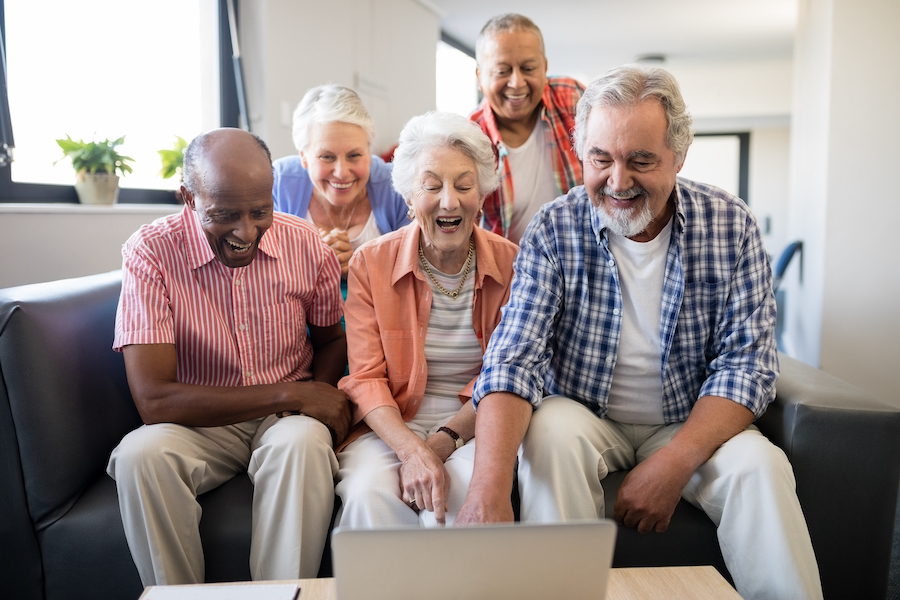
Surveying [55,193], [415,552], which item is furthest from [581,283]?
[55,193]

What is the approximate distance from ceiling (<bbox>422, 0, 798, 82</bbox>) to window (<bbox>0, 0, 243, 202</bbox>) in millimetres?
2550

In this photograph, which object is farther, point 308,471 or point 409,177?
point 409,177

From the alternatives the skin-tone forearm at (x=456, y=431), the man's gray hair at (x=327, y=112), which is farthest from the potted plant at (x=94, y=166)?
the skin-tone forearm at (x=456, y=431)

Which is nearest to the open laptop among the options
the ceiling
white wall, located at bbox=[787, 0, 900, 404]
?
white wall, located at bbox=[787, 0, 900, 404]

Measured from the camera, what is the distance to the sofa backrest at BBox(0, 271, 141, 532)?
4.73ft

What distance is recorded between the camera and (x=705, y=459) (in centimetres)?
144

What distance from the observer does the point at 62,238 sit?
249 centimetres

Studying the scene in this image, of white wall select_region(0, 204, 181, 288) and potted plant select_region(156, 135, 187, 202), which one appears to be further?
potted plant select_region(156, 135, 187, 202)

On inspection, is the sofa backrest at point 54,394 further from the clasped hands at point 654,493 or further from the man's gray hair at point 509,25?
the man's gray hair at point 509,25

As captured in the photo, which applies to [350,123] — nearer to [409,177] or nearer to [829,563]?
[409,177]

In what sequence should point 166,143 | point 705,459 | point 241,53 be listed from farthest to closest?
point 241,53, point 166,143, point 705,459

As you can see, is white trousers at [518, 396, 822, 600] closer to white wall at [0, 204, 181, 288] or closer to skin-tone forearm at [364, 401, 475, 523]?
skin-tone forearm at [364, 401, 475, 523]

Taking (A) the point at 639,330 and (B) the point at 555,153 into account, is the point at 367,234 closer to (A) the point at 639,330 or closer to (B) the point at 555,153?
(B) the point at 555,153

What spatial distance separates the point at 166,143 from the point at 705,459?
288 cm
